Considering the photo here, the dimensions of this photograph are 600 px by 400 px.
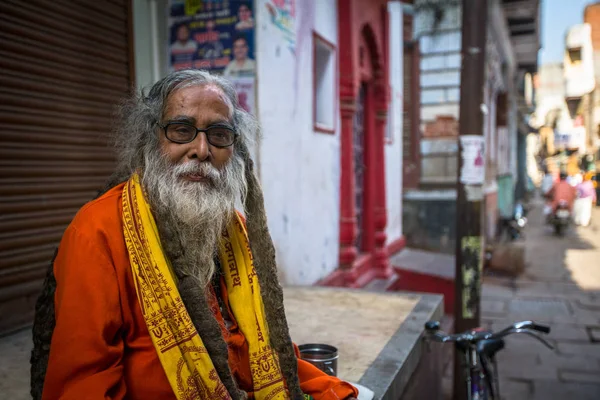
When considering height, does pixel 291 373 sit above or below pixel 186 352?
below

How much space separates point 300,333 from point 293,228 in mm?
1858

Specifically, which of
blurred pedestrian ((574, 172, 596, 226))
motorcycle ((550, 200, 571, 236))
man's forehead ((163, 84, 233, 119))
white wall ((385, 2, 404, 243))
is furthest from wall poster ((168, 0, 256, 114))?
blurred pedestrian ((574, 172, 596, 226))

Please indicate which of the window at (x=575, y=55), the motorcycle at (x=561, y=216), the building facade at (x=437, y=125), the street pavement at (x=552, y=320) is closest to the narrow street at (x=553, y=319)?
the street pavement at (x=552, y=320)

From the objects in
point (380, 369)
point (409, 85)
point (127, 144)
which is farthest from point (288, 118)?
point (409, 85)

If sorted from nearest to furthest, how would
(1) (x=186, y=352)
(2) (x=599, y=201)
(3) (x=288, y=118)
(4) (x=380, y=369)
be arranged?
(1) (x=186, y=352), (4) (x=380, y=369), (3) (x=288, y=118), (2) (x=599, y=201)

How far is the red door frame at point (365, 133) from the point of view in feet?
21.1

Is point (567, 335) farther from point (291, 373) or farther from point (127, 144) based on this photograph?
point (127, 144)

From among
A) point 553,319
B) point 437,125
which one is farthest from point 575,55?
point 553,319

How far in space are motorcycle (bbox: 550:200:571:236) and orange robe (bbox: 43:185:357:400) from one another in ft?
50.5

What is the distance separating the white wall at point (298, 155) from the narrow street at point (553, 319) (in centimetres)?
220

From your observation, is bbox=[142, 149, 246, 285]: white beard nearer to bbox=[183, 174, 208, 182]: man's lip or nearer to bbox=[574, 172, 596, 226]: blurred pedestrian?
bbox=[183, 174, 208, 182]: man's lip

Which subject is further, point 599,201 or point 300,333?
point 599,201

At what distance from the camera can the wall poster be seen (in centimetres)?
414

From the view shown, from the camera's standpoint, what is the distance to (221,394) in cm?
162
